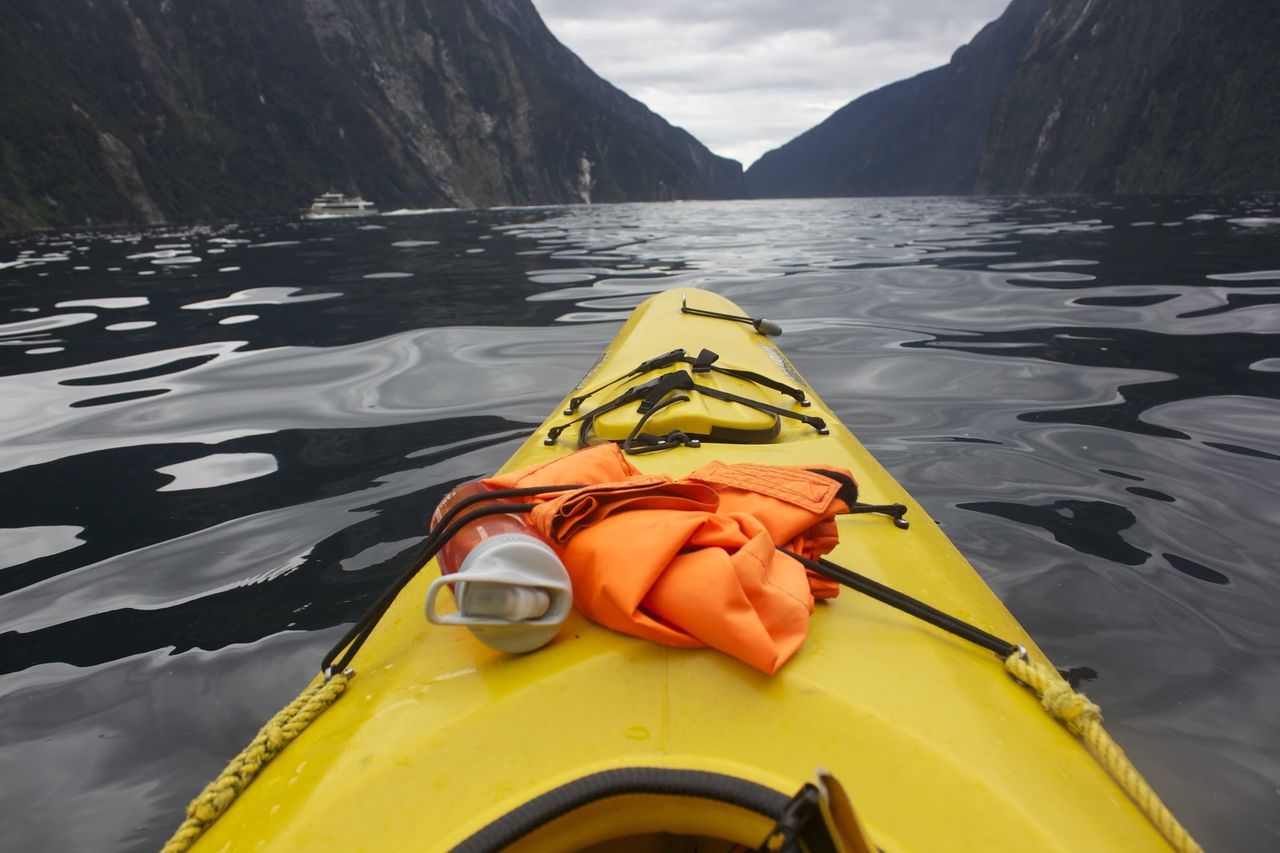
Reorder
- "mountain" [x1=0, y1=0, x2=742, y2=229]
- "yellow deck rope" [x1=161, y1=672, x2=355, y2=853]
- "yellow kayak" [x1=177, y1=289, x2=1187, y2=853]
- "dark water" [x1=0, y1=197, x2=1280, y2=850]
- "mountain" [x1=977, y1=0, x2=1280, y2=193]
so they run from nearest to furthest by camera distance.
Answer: "yellow kayak" [x1=177, y1=289, x2=1187, y2=853] → "yellow deck rope" [x1=161, y1=672, x2=355, y2=853] → "dark water" [x1=0, y1=197, x2=1280, y2=850] → "mountain" [x1=0, y1=0, x2=742, y2=229] → "mountain" [x1=977, y1=0, x2=1280, y2=193]

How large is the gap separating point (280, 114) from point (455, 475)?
260 feet

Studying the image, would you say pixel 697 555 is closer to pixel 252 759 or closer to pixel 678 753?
pixel 678 753

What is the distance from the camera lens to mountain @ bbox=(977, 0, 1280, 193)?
51906 mm

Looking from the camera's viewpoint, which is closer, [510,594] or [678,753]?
[678,753]

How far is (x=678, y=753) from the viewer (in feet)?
3.60

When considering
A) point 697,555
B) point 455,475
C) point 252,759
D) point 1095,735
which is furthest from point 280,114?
point 1095,735

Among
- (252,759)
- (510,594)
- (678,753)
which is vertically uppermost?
(510,594)

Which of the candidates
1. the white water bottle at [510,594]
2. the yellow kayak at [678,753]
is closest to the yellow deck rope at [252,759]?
the yellow kayak at [678,753]

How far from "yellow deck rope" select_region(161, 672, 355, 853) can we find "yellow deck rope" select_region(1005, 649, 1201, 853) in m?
1.25

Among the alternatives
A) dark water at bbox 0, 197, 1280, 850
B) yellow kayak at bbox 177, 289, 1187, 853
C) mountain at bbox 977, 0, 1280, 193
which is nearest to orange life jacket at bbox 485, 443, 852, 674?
yellow kayak at bbox 177, 289, 1187, 853

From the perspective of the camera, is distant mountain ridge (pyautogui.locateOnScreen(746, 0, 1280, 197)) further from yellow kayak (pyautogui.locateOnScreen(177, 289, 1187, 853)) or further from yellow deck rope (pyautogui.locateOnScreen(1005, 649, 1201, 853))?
yellow kayak (pyautogui.locateOnScreen(177, 289, 1187, 853))

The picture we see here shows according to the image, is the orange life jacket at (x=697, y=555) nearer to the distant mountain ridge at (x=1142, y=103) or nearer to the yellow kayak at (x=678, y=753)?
the yellow kayak at (x=678, y=753)

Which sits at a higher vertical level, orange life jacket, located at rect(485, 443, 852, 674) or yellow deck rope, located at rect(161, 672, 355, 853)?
orange life jacket, located at rect(485, 443, 852, 674)

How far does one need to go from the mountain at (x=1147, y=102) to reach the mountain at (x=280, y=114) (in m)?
60.4
